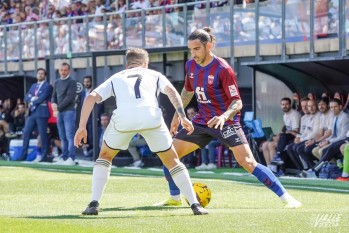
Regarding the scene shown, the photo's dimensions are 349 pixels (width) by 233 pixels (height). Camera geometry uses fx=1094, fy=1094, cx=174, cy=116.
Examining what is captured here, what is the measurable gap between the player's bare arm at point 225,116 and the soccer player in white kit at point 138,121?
40 centimetres

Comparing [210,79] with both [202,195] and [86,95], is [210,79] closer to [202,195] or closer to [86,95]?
[202,195]

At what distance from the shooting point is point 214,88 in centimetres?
1289

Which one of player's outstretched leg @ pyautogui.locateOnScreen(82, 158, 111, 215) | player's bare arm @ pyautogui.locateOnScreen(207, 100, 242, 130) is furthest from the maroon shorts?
player's outstretched leg @ pyautogui.locateOnScreen(82, 158, 111, 215)

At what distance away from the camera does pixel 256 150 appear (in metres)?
22.6

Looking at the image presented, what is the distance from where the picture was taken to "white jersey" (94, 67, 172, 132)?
11.8 m

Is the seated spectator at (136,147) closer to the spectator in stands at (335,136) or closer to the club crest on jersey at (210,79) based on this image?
the spectator in stands at (335,136)

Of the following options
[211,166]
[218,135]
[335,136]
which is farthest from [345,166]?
[218,135]

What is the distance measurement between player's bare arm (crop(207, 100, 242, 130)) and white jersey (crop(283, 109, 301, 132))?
9.19 metres

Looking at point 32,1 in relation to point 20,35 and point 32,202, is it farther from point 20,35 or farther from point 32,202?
point 32,202

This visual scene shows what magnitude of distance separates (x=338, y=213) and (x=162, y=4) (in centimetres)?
1599

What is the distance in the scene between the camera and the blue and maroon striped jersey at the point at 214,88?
12.8 m

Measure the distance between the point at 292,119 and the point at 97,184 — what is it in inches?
410

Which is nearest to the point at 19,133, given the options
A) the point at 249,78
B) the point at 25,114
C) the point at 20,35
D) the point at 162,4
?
the point at 25,114

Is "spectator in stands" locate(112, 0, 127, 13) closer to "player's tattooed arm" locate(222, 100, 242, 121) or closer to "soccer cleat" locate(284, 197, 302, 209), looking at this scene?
"player's tattooed arm" locate(222, 100, 242, 121)
